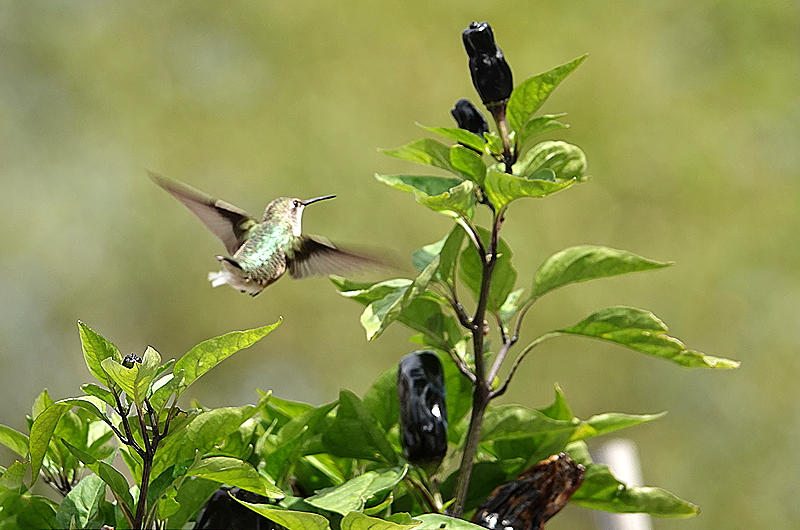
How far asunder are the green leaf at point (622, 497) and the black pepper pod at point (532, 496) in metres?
0.05

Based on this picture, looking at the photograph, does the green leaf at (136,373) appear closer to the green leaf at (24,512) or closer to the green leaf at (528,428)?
the green leaf at (24,512)

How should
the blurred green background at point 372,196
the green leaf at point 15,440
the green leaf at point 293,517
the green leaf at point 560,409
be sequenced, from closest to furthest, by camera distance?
the green leaf at point 293,517, the green leaf at point 15,440, the green leaf at point 560,409, the blurred green background at point 372,196

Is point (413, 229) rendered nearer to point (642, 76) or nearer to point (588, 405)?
point (588, 405)

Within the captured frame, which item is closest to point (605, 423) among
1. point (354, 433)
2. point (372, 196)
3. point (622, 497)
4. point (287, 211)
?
point (622, 497)

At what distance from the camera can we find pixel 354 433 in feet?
1.57

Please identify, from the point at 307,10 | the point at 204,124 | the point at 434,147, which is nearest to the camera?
the point at 434,147

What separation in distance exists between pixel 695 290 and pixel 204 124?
2560 millimetres

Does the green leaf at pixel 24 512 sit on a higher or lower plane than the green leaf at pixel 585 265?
lower

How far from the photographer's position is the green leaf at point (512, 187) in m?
0.41

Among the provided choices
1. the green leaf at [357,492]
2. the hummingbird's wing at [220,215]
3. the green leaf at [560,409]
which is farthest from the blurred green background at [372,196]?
the green leaf at [357,492]

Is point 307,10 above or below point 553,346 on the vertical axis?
above

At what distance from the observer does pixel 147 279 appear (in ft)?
12.3

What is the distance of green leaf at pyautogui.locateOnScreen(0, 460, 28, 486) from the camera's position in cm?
39

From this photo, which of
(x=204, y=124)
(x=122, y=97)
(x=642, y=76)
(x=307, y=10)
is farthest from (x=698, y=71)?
(x=122, y=97)
